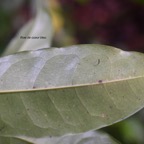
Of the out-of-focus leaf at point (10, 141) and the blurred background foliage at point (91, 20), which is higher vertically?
the out-of-focus leaf at point (10, 141)

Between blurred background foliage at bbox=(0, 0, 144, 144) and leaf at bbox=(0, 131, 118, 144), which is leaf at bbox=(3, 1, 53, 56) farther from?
blurred background foliage at bbox=(0, 0, 144, 144)

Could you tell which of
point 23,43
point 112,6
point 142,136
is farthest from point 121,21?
point 23,43

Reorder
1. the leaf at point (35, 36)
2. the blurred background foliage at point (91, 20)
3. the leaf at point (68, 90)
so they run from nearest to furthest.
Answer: the leaf at point (68, 90)
the leaf at point (35, 36)
the blurred background foliage at point (91, 20)

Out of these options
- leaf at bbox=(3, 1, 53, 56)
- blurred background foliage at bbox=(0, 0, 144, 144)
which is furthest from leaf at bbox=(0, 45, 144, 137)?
blurred background foliage at bbox=(0, 0, 144, 144)

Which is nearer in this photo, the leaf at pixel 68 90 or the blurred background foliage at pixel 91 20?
the leaf at pixel 68 90

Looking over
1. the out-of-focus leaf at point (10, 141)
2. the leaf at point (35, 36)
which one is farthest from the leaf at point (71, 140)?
the leaf at point (35, 36)

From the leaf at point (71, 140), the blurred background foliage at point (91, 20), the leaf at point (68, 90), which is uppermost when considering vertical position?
the leaf at point (68, 90)

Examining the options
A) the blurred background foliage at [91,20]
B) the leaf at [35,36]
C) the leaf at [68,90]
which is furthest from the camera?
the blurred background foliage at [91,20]

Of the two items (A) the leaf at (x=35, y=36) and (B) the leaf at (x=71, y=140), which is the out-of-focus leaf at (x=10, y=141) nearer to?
(B) the leaf at (x=71, y=140)
